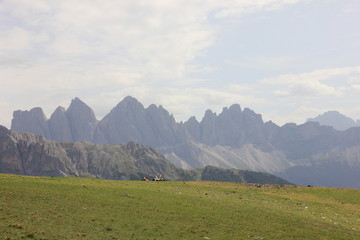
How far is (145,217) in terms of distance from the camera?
34.7m

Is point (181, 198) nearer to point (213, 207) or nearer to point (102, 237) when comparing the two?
point (213, 207)

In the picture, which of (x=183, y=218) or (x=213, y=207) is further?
(x=213, y=207)

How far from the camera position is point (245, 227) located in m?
34.4

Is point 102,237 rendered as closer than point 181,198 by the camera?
Yes

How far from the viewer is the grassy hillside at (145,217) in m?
28.4

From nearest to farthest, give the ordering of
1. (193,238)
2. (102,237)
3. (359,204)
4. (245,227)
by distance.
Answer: (102,237), (193,238), (245,227), (359,204)

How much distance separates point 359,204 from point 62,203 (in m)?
51.2

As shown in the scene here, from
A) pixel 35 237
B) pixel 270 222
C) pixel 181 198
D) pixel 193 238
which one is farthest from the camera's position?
pixel 181 198

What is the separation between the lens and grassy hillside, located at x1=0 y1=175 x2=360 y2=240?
28.4 m

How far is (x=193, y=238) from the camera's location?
1155 inches

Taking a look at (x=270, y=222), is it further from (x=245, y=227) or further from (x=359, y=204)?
(x=359, y=204)

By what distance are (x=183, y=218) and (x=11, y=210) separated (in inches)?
653

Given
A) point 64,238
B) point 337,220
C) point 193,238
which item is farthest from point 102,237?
point 337,220

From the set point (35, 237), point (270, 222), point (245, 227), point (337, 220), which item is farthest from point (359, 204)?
point (35, 237)
